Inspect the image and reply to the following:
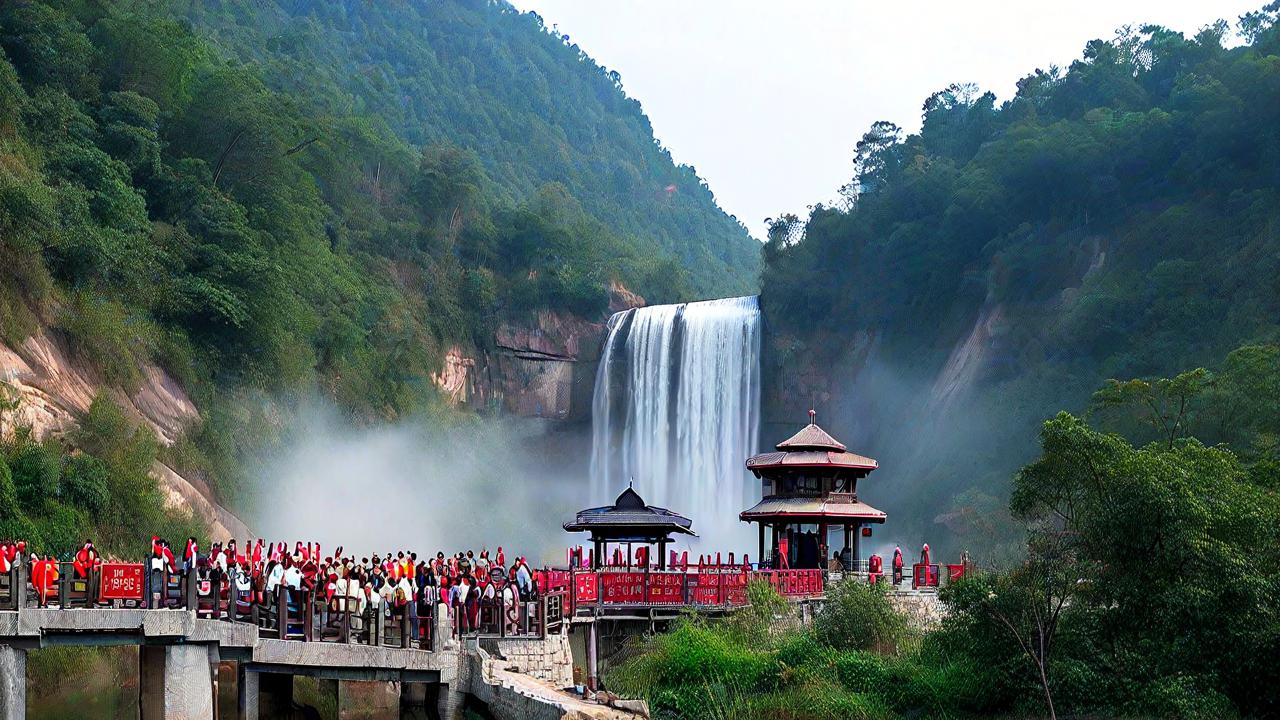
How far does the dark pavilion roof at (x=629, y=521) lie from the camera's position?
99.4 feet

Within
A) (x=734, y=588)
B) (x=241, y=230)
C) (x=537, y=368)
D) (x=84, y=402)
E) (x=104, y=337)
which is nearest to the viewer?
(x=734, y=588)

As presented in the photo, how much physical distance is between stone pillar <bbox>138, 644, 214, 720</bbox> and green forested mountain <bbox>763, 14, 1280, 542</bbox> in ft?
113

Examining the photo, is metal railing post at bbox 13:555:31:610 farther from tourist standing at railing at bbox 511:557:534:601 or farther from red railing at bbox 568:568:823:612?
red railing at bbox 568:568:823:612

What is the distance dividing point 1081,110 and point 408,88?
212 ft

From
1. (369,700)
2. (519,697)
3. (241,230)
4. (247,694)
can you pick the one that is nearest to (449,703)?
(519,697)

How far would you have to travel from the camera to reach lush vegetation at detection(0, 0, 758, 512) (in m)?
44.2

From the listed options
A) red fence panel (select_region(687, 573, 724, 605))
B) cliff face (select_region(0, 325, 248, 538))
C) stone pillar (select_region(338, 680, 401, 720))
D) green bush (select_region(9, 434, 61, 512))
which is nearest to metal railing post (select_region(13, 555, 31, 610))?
stone pillar (select_region(338, 680, 401, 720))

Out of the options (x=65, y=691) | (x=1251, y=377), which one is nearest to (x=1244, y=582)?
(x=1251, y=377)

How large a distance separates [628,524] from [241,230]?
27.0 m

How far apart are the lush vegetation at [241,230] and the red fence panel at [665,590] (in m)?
20.8

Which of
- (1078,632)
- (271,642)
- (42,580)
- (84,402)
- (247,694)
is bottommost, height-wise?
(247,694)

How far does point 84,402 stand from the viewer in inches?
1629

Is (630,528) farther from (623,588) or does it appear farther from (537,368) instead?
(537,368)

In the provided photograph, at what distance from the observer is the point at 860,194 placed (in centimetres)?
7488
